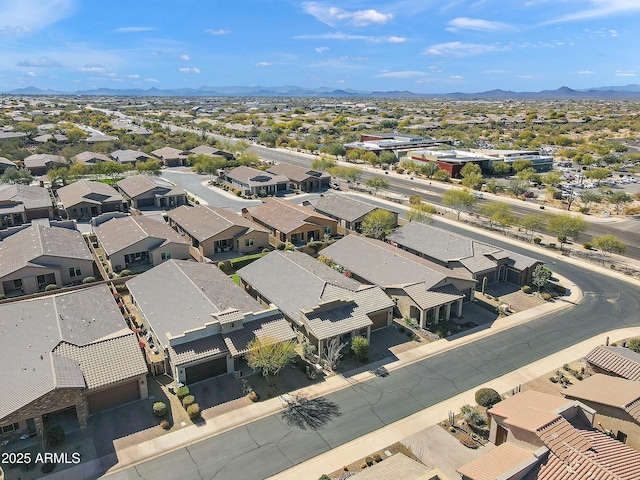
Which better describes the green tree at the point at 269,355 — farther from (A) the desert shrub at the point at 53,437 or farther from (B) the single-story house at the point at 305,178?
(B) the single-story house at the point at 305,178

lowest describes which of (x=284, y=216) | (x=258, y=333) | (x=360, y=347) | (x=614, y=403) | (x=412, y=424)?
(x=412, y=424)

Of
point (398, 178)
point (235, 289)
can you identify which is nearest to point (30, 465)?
point (235, 289)

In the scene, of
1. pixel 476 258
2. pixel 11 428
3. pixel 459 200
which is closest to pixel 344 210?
pixel 459 200

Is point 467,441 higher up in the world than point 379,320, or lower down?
lower down

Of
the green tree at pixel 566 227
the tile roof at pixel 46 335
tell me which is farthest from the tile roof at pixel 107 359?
the green tree at pixel 566 227

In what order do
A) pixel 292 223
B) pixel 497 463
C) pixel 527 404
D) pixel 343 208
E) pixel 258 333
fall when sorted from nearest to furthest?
pixel 497 463 → pixel 527 404 → pixel 258 333 → pixel 292 223 → pixel 343 208

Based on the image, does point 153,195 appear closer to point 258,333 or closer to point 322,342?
point 258,333

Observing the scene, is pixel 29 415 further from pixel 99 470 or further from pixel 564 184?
pixel 564 184
